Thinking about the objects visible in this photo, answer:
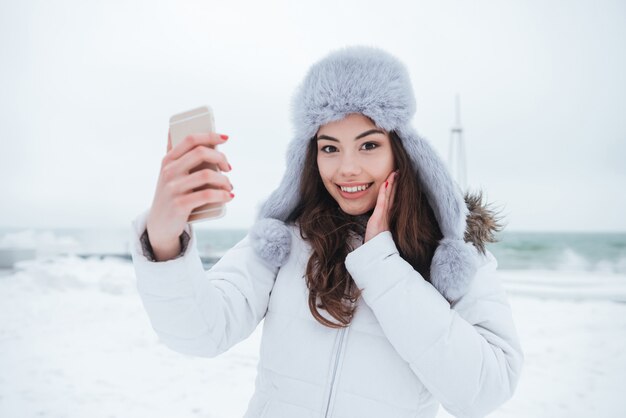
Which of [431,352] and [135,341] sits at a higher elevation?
[431,352]

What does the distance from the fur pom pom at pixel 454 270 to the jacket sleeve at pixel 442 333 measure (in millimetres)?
52

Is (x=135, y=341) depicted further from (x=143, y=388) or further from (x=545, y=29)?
(x=545, y=29)

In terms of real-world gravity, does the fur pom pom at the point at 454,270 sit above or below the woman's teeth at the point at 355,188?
below

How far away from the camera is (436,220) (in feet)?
4.17

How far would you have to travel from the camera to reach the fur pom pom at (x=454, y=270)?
3.38ft

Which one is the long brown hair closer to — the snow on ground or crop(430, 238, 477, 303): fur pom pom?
crop(430, 238, 477, 303): fur pom pom

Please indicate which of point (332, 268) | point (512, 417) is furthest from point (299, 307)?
→ point (512, 417)

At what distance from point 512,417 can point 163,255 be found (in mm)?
3106

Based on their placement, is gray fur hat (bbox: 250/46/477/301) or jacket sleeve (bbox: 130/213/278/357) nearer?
jacket sleeve (bbox: 130/213/278/357)

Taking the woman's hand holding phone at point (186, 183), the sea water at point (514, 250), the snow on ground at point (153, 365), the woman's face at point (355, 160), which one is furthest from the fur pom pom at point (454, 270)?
the sea water at point (514, 250)

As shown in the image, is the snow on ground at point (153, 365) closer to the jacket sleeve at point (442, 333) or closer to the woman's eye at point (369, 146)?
the jacket sleeve at point (442, 333)

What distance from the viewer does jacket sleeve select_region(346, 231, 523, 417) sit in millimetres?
913

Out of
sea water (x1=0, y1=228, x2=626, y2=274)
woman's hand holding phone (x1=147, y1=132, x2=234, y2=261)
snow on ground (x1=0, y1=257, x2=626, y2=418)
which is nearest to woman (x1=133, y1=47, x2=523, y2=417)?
woman's hand holding phone (x1=147, y1=132, x2=234, y2=261)

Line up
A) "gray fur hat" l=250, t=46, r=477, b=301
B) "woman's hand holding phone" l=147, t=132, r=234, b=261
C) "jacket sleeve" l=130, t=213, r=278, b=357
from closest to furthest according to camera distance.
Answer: "woman's hand holding phone" l=147, t=132, r=234, b=261 < "jacket sleeve" l=130, t=213, r=278, b=357 < "gray fur hat" l=250, t=46, r=477, b=301
